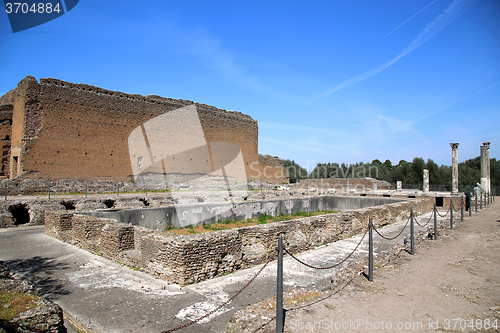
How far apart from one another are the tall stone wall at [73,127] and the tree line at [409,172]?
2683 cm

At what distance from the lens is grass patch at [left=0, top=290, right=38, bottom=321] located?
8.30 feet

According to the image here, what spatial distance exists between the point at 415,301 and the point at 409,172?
146 feet

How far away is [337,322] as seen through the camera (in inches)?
138

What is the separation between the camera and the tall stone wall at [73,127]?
1798cm

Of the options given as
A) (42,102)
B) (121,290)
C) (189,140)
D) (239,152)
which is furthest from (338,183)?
(121,290)

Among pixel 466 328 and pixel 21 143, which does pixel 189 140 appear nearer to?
pixel 21 143

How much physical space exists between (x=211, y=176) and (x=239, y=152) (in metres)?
5.47

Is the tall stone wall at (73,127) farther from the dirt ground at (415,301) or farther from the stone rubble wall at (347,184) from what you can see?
the dirt ground at (415,301)

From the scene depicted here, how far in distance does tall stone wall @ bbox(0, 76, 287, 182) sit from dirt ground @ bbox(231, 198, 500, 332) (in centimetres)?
1969

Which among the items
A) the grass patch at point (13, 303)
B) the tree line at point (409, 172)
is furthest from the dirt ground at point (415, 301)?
the tree line at point (409, 172)

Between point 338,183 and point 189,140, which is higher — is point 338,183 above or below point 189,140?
below

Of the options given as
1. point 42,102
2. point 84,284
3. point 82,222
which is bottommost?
point 84,284

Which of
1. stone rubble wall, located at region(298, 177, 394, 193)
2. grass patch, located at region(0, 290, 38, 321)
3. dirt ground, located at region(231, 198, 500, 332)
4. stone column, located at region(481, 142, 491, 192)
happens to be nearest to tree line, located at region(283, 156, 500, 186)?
stone rubble wall, located at region(298, 177, 394, 193)

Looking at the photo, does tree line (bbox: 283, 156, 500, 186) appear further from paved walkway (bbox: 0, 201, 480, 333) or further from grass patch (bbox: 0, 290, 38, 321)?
grass patch (bbox: 0, 290, 38, 321)
